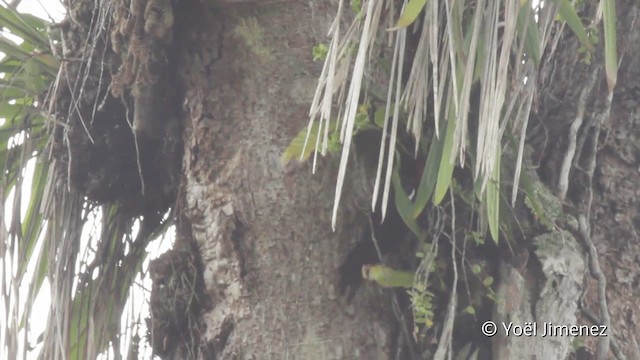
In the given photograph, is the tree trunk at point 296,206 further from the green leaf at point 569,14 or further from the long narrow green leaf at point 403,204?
the green leaf at point 569,14

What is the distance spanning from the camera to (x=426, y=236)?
1732mm

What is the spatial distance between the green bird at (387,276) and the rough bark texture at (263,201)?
4cm

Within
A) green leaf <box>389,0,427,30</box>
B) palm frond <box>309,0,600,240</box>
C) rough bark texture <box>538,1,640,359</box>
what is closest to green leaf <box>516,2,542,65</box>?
palm frond <box>309,0,600,240</box>

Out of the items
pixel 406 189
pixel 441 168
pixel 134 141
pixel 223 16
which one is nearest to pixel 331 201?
pixel 406 189

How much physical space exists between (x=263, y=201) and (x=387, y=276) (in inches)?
9.1

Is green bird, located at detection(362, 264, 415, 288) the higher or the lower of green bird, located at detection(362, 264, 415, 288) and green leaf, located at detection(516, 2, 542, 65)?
the lower

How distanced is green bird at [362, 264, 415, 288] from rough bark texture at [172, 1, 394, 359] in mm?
44

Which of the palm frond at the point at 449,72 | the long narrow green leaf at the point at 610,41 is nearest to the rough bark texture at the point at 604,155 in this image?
the palm frond at the point at 449,72

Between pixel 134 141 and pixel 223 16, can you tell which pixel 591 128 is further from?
pixel 134 141

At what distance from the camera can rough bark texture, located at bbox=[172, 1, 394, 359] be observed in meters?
1.65

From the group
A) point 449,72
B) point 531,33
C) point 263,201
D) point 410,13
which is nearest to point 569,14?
point 531,33

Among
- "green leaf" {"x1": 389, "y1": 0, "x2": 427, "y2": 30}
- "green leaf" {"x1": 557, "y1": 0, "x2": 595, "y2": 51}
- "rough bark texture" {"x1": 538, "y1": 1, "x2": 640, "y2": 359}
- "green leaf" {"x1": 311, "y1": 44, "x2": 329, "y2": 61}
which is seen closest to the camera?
"green leaf" {"x1": 389, "y1": 0, "x2": 427, "y2": 30}

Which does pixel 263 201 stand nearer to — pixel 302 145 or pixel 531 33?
pixel 302 145

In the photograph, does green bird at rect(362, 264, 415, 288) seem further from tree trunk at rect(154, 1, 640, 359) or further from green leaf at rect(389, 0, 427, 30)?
green leaf at rect(389, 0, 427, 30)
